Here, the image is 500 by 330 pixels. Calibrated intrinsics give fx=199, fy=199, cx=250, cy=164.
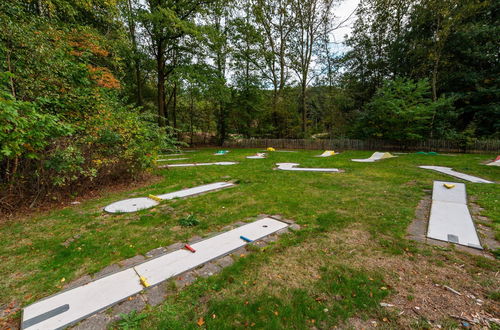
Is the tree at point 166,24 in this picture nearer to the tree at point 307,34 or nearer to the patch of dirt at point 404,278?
the tree at point 307,34

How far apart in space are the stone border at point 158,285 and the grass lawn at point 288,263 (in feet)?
0.27

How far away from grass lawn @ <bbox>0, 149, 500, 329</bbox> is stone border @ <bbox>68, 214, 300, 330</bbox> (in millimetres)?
83

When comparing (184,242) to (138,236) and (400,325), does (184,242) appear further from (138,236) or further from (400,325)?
(400,325)

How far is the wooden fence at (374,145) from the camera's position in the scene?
33.9ft

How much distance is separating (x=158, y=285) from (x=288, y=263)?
3.91 feet

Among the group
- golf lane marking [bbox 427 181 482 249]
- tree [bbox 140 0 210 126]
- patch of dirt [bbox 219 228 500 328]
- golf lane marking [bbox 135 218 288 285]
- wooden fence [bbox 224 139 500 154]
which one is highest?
tree [bbox 140 0 210 126]

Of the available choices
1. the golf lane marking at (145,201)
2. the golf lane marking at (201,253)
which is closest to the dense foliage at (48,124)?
the golf lane marking at (145,201)

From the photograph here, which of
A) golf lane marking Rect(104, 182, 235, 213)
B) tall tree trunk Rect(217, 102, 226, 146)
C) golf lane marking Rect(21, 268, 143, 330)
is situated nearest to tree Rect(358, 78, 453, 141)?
golf lane marking Rect(104, 182, 235, 213)

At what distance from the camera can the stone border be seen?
141 cm

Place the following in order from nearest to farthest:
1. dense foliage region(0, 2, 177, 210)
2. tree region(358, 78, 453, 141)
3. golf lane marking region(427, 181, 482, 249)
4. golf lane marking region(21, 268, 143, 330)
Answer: golf lane marking region(21, 268, 143, 330) < golf lane marking region(427, 181, 482, 249) < dense foliage region(0, 2, 177, 210) < tree region(358, 78, 453, 141)

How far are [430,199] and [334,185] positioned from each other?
168cm

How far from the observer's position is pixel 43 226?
2.86m

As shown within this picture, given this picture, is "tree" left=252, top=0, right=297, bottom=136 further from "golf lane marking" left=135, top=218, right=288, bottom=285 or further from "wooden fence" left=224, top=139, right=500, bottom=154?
"golf lane marking" left=135, top=218, right=288, bottom=285

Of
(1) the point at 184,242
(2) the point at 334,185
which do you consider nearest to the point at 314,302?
(1) the point at 184,242
